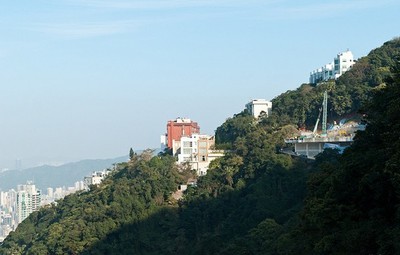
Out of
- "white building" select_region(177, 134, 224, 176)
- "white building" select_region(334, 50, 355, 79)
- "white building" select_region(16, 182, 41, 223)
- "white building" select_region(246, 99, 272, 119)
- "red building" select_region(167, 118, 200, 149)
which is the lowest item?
"white building" select_region(16, 182, 41, 223)

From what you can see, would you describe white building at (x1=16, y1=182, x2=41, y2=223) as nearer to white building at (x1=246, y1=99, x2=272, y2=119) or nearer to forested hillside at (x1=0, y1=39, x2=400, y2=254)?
forested hillside at (x1=0, y1=39, x2=400, y2=254)

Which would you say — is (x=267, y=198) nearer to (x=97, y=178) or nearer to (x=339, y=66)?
(x=339, y=66)

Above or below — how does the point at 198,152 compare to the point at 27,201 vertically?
above

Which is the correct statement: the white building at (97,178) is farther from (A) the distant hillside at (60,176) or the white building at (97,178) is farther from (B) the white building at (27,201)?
(A) the distant hillside at (60,176)

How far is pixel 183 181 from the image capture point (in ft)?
108

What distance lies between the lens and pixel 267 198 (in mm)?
25141

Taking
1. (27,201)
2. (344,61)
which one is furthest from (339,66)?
(27,201)

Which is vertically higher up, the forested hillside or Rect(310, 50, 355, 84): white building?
Rect(310, 50, 355, 84): white building

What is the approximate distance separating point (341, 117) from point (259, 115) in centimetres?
692

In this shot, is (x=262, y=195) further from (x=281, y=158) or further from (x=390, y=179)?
(x=390, y=179)

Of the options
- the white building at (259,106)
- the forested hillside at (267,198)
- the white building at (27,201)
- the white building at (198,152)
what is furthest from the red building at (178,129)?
the white building at (27,201)

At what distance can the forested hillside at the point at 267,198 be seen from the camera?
A: 470 inches

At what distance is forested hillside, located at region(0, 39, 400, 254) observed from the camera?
11.9 metres

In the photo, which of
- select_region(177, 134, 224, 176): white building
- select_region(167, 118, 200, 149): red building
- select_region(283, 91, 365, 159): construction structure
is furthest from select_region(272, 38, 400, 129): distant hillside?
select_region(167, 118, 200, 149): red building
